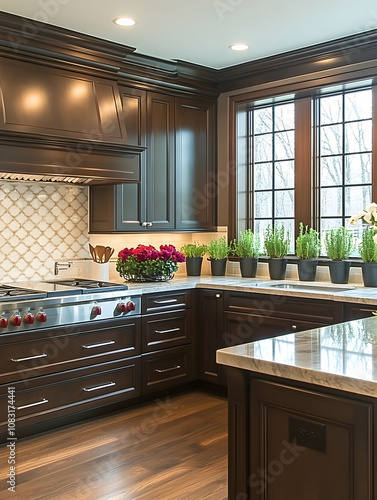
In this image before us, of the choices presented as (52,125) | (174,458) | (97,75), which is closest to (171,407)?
(174,458)

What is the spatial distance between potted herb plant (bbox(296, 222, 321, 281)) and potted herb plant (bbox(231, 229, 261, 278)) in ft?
1.52

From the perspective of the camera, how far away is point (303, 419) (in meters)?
1.83

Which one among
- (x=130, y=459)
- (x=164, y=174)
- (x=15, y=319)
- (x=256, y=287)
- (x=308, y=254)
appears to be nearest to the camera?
(x=130, y=459)

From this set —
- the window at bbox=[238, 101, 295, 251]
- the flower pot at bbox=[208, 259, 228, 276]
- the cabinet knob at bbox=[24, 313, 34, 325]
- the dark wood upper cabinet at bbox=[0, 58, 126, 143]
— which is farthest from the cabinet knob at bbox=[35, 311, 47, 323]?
the window at bbox=[238, 101, 295, 251]

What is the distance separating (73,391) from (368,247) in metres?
2.31

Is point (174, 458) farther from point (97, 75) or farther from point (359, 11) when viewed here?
point (359, 11)

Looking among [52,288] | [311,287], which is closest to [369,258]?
[311,287]

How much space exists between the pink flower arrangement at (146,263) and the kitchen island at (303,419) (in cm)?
246

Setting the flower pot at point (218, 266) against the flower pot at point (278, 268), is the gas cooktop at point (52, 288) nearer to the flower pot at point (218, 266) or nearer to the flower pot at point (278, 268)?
the flower pot at point (218, 266)

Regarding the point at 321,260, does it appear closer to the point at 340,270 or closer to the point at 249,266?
the point at 340,270

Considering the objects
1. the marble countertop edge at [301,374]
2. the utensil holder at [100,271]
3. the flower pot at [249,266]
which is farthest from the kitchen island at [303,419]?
A: the flower pot at [249,266]

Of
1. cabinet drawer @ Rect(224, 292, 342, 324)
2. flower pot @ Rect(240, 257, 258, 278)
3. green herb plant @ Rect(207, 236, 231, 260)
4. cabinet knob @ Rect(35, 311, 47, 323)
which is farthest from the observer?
green herb plant @ Rect(207, 236, 231, 260)

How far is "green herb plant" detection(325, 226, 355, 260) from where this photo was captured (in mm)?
4367

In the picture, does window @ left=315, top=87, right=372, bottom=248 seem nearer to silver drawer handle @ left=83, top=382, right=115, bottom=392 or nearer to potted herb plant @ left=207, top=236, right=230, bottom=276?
potted herb plant @ left=207, top=236, right=230, bottom=276
